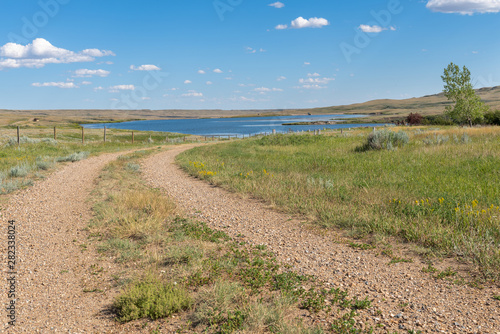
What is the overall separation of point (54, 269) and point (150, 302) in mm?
2464

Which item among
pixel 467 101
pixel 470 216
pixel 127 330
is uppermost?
pixel 467 101

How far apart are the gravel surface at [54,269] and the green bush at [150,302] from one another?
223 mm

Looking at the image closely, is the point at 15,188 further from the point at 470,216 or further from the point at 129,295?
the point at 470,216

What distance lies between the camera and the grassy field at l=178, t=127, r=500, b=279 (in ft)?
20.2

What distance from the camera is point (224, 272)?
17.7ft

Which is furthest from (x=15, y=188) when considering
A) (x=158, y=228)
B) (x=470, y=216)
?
(x=470, y=216)

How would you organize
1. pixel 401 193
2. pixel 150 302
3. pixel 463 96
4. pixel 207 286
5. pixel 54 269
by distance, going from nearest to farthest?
1. pixel 150 302
2. pixel 207 286
3. pixel 54 269
4. pixel 401 193
5. pixel 463 96

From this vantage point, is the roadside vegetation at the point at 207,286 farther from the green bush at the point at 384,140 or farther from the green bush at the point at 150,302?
the green bush at the point at 384,140

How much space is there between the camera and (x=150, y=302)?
434 centimetres

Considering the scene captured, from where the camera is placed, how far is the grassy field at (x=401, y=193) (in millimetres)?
6168

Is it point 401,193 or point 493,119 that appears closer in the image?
point 401,193

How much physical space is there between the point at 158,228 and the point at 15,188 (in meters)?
7.01

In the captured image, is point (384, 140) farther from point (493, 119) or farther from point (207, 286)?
point (493, 119)

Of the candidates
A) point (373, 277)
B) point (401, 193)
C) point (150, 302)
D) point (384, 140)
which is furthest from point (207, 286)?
point (384, 140)
